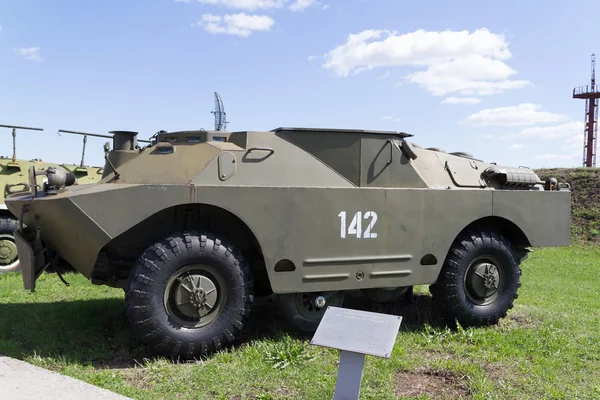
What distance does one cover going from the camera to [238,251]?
192 inches

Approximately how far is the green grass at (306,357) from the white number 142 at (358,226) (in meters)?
1.02

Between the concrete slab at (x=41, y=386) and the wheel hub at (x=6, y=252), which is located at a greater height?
the wheel hub at (x=6, y=252)

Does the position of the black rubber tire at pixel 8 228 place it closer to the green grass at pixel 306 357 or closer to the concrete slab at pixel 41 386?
the green grass at pixel 306 357

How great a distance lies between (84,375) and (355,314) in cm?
221


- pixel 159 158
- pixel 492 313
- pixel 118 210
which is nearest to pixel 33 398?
pixel 118 210

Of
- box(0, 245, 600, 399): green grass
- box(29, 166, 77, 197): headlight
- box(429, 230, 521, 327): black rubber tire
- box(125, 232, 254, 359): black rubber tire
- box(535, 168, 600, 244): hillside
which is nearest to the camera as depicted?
box(0, 245, 600, 399): green grass

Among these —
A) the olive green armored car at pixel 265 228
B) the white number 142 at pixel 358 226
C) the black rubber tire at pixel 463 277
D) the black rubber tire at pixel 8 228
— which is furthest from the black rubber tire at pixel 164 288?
the black rubber tire at pixel 8 228

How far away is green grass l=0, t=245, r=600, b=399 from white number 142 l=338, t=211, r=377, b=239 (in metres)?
1.02

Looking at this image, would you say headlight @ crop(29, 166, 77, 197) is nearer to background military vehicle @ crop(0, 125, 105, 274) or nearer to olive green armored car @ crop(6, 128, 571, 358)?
olive green armored car @ crop(6, 128, 571, 358)

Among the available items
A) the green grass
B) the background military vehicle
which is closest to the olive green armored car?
the green grass

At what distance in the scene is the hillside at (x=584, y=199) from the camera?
15828 mm

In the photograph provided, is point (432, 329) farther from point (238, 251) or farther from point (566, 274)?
point (566, 274)

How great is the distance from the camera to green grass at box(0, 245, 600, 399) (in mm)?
4160

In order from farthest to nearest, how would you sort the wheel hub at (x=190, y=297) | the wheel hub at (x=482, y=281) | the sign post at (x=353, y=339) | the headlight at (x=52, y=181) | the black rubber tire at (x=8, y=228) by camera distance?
the black rubber tire at (x=8, y=228) → the wheel hub at (x=482, y=281) → the headlight at (x=52, y=181) → the wheel hub at (x=190, y=297) → the sign post at (x=353, y=339)
